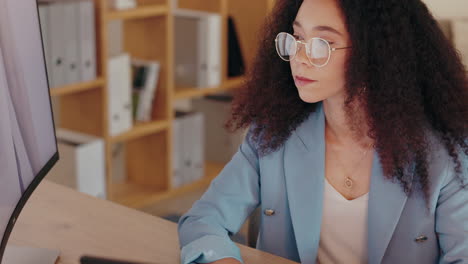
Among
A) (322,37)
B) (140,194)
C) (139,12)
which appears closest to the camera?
(322,37)

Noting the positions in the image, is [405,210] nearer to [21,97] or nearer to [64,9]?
[21,97]

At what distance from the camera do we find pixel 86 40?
3271mm

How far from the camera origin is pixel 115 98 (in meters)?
3.49

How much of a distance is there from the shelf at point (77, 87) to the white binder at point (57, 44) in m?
0.03

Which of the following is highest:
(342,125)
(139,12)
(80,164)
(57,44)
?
(342,125)

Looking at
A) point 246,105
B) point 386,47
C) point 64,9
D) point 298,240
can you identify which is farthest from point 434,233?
point 64,9

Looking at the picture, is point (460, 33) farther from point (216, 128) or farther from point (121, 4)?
point (121, 4)

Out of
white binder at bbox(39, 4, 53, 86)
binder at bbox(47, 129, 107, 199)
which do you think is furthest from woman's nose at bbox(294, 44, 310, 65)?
binder at bbox(47, 129, 107, 199)

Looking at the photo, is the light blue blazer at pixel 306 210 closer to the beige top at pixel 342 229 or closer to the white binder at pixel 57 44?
the beige top at pixel 342 229

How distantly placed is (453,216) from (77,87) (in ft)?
7.03

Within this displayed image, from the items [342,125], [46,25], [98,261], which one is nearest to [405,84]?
[342,125]

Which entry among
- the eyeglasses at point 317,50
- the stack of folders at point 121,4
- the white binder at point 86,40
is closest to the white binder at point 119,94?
the white binder at point 86,40

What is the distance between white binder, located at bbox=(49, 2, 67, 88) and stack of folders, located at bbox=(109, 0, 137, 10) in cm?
30

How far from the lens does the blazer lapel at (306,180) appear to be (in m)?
1.58
